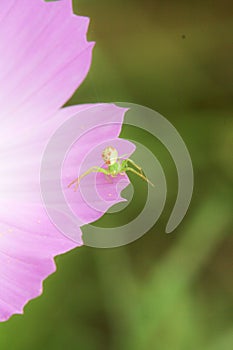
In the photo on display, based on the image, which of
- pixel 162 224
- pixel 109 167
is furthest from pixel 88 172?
pixel 162 224

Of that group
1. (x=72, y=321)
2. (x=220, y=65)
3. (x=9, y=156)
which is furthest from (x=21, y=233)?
(x=220, y=65)

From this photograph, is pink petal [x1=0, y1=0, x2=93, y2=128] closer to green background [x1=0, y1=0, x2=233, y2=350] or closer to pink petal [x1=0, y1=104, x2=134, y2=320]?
pink petal [x1=0, y1=104, x2=134, y2=320]

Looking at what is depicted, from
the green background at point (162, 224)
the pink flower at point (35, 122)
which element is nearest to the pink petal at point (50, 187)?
the pink flower at point (35, 122)

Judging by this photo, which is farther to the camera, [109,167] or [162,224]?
[162,224]

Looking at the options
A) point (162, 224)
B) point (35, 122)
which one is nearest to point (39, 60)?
point (35, 122)

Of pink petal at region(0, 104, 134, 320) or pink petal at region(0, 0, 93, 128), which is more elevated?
pink petal at region(0, 0, 93, 128)

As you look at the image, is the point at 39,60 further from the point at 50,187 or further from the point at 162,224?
the point at 162,224

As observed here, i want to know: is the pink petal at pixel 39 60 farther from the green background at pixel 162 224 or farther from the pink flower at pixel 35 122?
the green background at pixel 162 224

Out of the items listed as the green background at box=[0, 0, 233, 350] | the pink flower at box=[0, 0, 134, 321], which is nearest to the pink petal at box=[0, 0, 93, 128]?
the pink flower at box=[0, 0, 134, 321]
